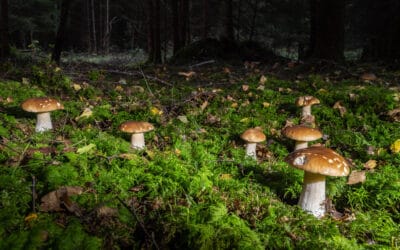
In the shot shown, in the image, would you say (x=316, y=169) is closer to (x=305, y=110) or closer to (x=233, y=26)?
(x=305, y=110)

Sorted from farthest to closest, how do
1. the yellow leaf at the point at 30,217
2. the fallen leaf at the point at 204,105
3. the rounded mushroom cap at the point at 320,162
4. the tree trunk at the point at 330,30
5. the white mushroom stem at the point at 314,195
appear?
the tree trunk at the point at 330,30
the fallen leaf at the point at 204,105
the white mushroom stem at the point at 314,195
the rounded mushroom cap at the point at 320,162
the yellow leaf at the point at 30,217

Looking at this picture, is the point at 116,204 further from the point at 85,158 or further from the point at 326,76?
the point at 326,76

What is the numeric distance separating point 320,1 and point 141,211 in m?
9.93

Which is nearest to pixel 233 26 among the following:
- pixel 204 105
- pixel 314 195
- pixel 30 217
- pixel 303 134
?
pixel 204 105

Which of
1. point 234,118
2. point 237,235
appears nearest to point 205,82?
point 234,118

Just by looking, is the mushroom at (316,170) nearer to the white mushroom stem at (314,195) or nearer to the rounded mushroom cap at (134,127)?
the white mushroom stem at (314,195)

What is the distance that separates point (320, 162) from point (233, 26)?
23.0 metres

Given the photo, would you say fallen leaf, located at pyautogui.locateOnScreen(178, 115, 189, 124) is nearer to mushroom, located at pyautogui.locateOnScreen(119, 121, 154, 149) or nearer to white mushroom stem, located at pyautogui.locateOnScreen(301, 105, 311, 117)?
mushroom, located at pyautogui.locateOnScreen(119, 121, 154, 149)

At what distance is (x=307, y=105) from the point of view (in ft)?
20.0

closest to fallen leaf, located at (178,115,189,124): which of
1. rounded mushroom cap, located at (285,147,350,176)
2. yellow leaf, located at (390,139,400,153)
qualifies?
rounded mushroom cap, located at (285,147,350,176)

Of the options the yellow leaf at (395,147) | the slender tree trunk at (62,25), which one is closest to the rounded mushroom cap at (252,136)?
the yellow leaf at (395,147)

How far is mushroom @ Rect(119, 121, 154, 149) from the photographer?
4930mm

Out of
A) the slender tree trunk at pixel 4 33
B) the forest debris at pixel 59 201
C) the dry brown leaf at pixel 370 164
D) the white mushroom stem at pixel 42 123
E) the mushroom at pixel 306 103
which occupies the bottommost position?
the dry brown leaf at pixel 370 164

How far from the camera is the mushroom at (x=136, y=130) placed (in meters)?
4.93
